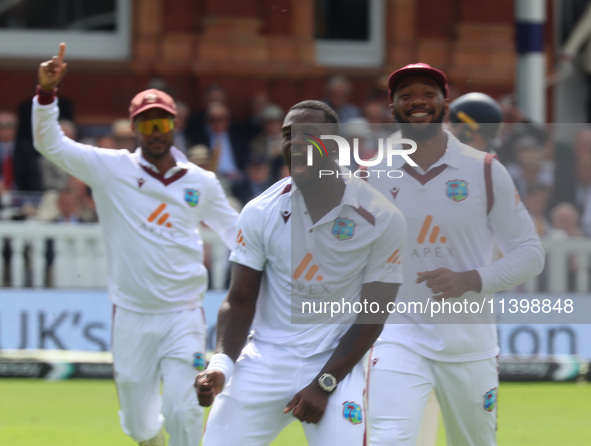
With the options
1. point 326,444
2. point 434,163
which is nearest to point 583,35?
point 434,163

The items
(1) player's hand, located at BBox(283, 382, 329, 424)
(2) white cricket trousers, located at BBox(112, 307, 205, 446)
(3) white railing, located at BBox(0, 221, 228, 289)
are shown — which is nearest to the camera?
(1) player's hand, located at BBox(283, 382, 329, 424)

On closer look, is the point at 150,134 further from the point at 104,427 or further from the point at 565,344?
the point at 565,344

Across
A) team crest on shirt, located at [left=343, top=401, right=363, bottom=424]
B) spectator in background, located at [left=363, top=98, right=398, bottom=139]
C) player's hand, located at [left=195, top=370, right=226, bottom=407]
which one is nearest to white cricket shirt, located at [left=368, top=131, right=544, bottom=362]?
team crest on shirt, located at [left=343, top=401, right=363, bottom=424]

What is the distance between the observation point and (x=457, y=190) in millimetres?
5750

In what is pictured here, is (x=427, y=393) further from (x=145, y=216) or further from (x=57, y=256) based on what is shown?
(x=57, y=256)

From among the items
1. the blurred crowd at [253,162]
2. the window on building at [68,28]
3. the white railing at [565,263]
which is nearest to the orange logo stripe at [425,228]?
the blurred crowd at [253,162]

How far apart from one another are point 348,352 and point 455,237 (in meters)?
0.99

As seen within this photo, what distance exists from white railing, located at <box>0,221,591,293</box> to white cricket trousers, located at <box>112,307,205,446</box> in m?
4.39

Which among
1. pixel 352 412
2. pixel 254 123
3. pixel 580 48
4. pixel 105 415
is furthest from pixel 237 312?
pixel 580 48

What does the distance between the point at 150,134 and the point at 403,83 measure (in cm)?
217

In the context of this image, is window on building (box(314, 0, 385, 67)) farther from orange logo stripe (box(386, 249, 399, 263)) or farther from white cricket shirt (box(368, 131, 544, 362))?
orange logo stripe (box(386, 249, 399, 263))

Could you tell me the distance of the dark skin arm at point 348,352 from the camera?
4.93m

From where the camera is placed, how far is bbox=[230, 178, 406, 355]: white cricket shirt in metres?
5.13

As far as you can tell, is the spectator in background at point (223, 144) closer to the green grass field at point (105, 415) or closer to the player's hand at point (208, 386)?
the green grass field at point (105, 415)
